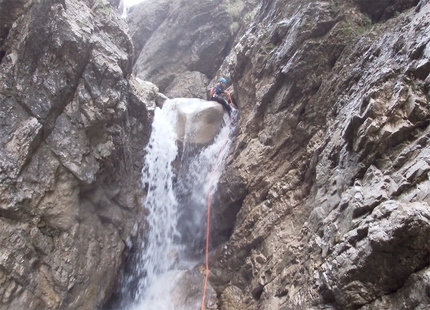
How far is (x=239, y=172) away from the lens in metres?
8.20

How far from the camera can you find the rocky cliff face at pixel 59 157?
5961 mm

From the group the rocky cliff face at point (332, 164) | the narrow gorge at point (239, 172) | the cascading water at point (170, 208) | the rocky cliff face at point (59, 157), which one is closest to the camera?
the rocky cliff face at point (332, 164)

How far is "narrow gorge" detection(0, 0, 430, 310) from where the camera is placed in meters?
3.97

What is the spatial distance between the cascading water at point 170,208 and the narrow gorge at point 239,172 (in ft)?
0.17

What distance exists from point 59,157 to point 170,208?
4678 mm

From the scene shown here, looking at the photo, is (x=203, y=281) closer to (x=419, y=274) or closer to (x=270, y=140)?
(x=270, y=140)

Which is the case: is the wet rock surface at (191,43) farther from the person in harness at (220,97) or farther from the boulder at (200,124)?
the boulder at (200,124)

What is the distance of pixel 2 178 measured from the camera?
227 inches

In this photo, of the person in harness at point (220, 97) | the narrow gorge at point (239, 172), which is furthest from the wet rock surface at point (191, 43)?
the narrow gorge at point (239, 172)

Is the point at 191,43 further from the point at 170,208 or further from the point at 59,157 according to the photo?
the point at 59,157

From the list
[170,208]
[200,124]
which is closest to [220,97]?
[200,124]

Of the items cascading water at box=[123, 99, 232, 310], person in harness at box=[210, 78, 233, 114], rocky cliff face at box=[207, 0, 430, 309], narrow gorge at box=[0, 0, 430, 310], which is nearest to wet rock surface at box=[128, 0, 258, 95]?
person in harness at box=[210, 78, 233, 114]

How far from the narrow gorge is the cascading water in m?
0.05

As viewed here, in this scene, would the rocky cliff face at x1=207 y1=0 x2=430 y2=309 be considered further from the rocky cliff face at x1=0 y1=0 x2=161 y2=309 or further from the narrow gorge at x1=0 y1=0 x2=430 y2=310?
the rocky cliff face at x1=0 y1=0 x2=161 y2=309
